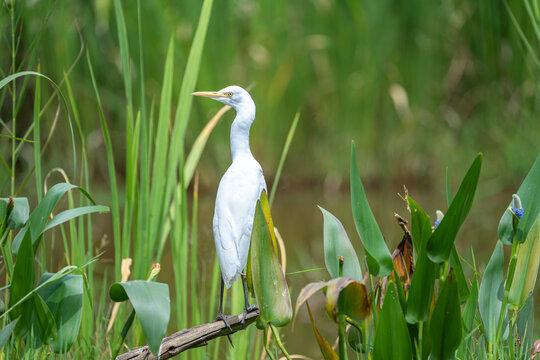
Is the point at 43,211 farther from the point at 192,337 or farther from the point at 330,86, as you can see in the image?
the point at 330,86

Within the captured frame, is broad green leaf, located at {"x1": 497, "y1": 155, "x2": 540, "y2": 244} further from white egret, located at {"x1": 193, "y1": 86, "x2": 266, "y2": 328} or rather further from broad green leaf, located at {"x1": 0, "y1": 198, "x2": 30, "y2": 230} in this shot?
broad green leaf, located at {"x1": 0, "y1": 198, "x2": 30, "y2": 230}

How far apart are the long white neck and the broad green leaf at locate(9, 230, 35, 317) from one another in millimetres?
269

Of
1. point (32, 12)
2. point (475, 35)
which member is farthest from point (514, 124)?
point (32, 12)

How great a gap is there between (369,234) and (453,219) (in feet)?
0.37

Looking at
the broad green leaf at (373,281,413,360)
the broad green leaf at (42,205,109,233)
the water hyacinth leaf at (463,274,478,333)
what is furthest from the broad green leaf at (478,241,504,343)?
the broad green leaf at (42,205,109,233)

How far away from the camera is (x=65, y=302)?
0.86 meters

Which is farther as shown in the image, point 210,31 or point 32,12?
point 210,31

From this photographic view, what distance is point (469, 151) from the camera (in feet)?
12.3

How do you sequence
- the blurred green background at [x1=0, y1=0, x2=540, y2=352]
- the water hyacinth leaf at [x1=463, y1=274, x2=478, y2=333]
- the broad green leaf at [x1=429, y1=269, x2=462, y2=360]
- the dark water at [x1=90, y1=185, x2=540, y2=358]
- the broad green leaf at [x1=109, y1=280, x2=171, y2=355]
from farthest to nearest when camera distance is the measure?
the blurred green background at [x1=0, y1=0, x2=540, y2=352] < the dark water at [x1=90, y1=185, x2=540, y2=358] < the water hyacinth leaf at [x1=463, y1=274, x2=478, y2=333] < the broad green leaf at [x1=429, y1=269, x2=462, y2=360] < the broad green leaf at [x1=109, y1=280, x2=171, y2=355]

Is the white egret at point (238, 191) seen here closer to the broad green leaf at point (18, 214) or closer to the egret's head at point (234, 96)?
the egret's head at point (234, 96)

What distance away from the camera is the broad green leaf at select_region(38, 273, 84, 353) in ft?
2.79

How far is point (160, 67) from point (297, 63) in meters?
0.72

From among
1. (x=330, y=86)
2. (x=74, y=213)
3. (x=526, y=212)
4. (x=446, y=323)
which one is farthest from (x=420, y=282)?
(x=330, y=86)

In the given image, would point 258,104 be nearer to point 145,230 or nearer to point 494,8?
point 494,8
